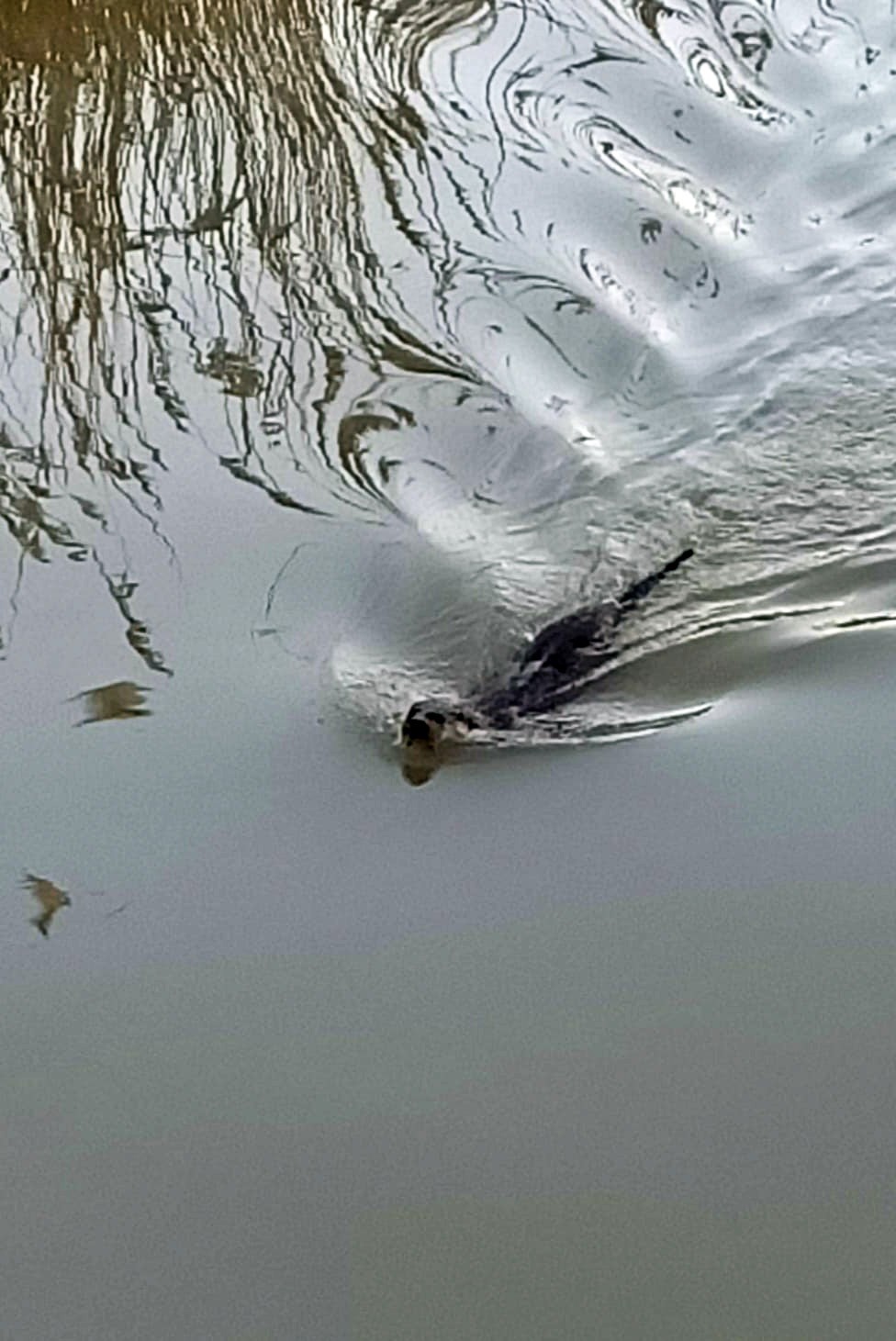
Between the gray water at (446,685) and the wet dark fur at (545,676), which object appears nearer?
the gray water at (446,685)

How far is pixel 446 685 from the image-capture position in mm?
3574

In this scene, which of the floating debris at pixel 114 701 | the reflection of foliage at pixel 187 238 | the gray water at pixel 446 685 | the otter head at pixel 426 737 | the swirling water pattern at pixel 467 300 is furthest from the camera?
the reflection of foliage at pixel 187 238

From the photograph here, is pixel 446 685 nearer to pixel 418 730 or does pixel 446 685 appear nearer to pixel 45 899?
pixel 418 730

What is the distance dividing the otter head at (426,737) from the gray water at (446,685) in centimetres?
4

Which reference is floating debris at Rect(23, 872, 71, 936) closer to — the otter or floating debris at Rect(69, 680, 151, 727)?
floating debris at Rect(69, 680, 151, 727)

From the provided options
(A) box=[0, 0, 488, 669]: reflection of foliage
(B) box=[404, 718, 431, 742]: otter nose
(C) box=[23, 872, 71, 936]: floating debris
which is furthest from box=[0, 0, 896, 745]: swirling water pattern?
(C) box=[23, 872, 71, 936]: floating debris

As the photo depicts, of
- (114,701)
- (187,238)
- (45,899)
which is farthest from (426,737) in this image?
(187,238)

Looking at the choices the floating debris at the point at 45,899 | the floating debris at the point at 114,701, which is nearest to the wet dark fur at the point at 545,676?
the floating debris at the point at 114,701

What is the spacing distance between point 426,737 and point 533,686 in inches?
10.7

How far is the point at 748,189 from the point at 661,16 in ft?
3.41

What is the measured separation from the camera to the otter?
3381 millimetres

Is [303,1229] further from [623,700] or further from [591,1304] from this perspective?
[623,700]

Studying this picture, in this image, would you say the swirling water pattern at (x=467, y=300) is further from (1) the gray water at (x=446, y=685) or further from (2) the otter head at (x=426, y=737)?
(2) the otter head at (x=426, y=737)

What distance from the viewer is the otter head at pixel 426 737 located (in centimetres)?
335
